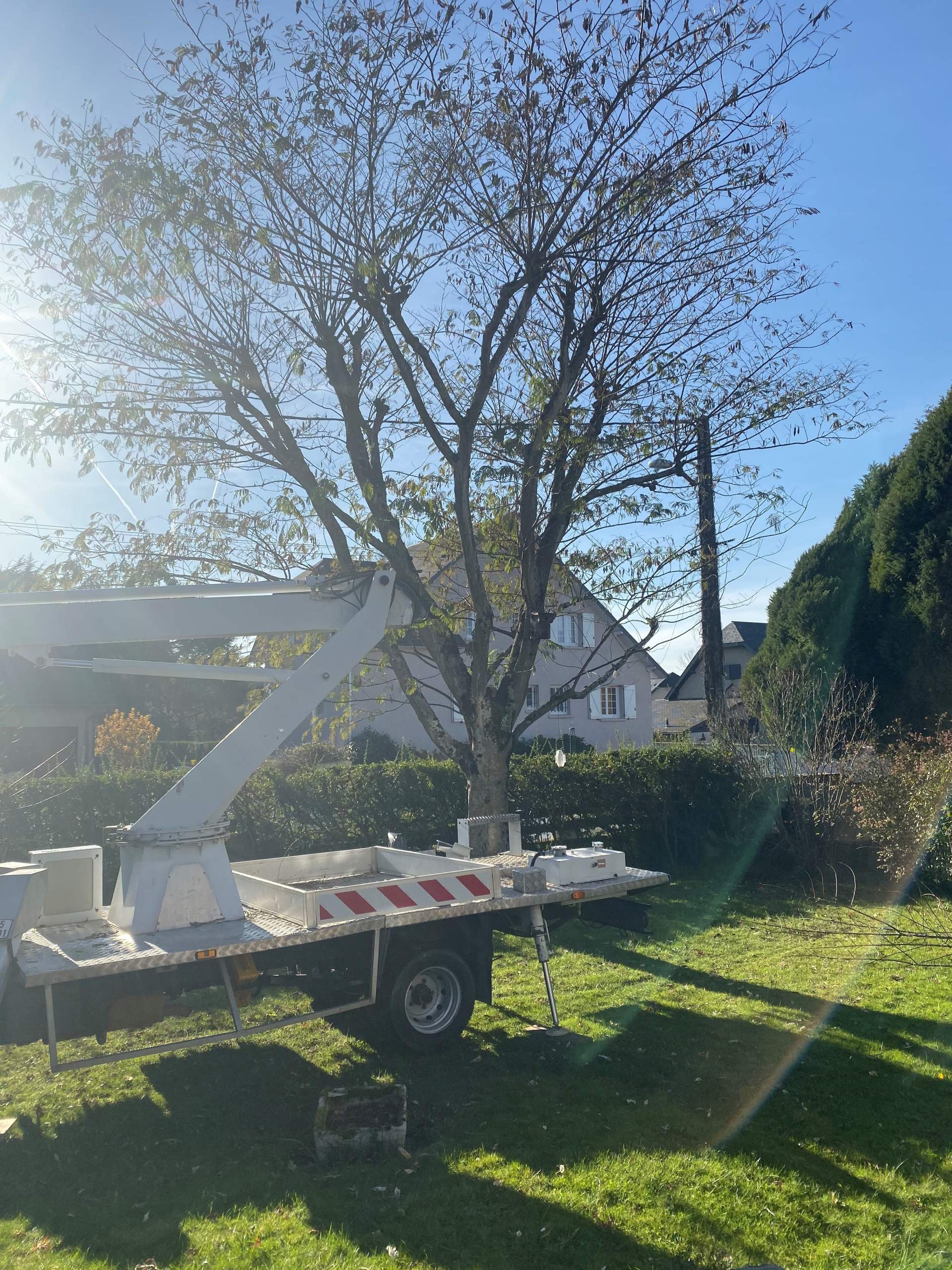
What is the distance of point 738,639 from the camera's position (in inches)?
1924

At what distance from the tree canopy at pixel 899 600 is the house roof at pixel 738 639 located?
23.5 m

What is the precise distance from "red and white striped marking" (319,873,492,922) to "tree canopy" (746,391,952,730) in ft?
40.1

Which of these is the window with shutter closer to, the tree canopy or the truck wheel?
the tree canopy

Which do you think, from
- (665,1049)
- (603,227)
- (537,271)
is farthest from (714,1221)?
(603,227)

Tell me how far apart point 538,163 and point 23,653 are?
22.1 feet

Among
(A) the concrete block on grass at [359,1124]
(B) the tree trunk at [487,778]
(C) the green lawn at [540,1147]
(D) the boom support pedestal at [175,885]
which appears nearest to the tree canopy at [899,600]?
(B) the tree trunk at [487,778]

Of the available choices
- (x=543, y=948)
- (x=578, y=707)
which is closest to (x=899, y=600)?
(x=543, y=948)

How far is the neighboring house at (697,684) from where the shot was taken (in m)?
45.0

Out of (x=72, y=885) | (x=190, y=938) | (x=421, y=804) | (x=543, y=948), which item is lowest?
(x=543, y=948)

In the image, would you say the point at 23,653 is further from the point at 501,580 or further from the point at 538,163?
the point at 538,163

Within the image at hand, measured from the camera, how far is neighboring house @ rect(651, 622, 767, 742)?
148 ft

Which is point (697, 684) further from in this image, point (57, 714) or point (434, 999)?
point (434, 999)

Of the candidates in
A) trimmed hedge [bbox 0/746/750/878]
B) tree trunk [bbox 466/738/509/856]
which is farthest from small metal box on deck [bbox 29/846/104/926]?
trimmed hedge [bbox 0/746/750/878]

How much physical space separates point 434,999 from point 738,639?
144ft
